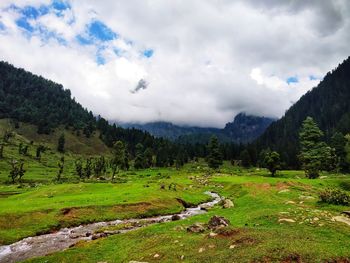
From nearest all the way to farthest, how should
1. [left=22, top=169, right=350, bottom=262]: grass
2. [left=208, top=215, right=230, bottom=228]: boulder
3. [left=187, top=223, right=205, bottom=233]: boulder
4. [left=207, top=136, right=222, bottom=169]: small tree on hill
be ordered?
[left=22, top=169, right=350, bottom=262]: grass < [left=187, top=223, right=205, bottom=233]: boulder < [left=208, top=215, right=230, bottom=228]: boulder < [left=207, top=136, right=222, bottom=169]: small tree on hill

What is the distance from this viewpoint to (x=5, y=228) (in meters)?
49.2

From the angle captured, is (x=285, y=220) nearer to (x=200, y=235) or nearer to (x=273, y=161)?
(x=200, y=235)

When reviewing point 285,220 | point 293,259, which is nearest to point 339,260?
point 293,259

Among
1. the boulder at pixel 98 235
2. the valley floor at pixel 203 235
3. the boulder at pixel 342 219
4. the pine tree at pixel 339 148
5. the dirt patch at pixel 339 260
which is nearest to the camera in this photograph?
the dirt patch at pixel 339 260

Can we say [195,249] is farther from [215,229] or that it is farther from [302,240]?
[302,240]

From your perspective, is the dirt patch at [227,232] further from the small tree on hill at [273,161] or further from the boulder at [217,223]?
the small tree on hill at [273,161]

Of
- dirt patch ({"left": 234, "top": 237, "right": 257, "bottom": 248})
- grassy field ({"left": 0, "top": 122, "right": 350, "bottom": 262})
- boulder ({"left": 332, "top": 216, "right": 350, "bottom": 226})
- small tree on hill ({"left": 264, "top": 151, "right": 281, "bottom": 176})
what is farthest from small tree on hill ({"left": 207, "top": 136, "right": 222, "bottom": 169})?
dirt patch ({"left": 234, "top": 237, "right": 257, "bottom": 248})

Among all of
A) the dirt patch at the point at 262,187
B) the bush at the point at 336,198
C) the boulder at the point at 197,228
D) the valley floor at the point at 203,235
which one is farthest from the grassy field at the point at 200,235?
the dirt patch at the point at 262,187

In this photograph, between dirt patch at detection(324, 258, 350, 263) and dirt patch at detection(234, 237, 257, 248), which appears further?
dirt patch at detection(234, 237, 257, 248)

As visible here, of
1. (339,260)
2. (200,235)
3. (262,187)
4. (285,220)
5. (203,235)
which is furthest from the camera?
(262,187)

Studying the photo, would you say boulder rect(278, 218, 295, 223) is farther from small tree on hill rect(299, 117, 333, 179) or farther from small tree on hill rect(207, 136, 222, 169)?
small tree on hill rect(207, 136, 222, 169)

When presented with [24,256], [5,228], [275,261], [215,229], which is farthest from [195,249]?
[5,228]

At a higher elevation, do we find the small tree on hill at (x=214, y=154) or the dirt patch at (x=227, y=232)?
the small tree on hill at (x=214, y=154)

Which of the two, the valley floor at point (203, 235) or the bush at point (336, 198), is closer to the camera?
the valley floor at point (203, 235)
